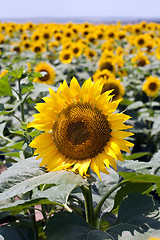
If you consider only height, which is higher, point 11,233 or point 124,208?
point 124,208

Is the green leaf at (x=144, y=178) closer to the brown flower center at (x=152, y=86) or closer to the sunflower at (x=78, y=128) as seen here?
the sunflower at (x=78, y=128)

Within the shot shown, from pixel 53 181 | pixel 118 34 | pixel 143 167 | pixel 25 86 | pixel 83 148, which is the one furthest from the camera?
pixel 118 34

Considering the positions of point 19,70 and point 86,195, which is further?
point 19,70

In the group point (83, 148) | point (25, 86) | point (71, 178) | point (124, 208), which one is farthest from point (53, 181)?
point (25, 86)

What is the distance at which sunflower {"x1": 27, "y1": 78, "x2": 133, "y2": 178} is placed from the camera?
116 centimetres

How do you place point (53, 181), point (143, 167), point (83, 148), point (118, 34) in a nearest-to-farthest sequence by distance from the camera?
point (53, 181) → point (83, 148) → point (143, 167) → point (118, 34)

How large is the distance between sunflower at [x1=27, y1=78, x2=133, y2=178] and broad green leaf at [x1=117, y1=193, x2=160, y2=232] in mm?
223

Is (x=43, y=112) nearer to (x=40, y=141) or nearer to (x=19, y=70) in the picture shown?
(x=40, y=141)

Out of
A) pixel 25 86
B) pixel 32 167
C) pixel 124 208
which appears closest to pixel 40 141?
pixel 32 167

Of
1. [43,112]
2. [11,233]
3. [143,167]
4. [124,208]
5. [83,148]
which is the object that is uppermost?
[43,112]

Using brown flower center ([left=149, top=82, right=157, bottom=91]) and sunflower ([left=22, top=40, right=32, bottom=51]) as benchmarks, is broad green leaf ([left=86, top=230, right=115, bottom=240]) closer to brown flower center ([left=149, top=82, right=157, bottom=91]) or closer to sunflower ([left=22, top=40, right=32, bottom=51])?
brown flower center ([left=149, top=82, right=157, bottom=91])

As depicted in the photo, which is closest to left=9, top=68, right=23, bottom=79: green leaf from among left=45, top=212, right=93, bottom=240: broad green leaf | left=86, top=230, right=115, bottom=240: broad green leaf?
left=45, top=212, right=93, bottom=240: broad green leaf

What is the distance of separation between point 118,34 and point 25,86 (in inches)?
211

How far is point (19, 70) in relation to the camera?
1.80 metres
